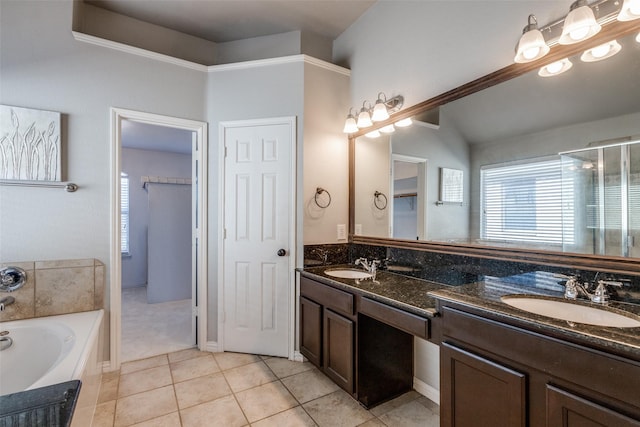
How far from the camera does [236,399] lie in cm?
198

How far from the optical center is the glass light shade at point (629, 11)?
1.11 m

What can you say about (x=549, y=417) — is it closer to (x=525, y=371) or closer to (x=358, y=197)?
(x=525, y=371)

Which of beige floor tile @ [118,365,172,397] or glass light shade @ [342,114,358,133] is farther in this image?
glass light shade @ [342,114,358,133]

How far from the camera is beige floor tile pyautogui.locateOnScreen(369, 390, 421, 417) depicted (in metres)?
1.86

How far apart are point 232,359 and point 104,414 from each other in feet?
2.99

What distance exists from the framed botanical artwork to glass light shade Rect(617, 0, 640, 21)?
322cm

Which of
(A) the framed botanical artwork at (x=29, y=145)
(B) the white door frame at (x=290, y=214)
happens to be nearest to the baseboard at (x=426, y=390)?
(B) the white door frame at (x=290, y=214)

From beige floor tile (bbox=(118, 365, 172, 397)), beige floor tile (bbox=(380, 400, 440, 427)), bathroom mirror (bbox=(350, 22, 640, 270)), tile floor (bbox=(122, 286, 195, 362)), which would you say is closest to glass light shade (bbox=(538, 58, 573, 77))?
bathroom mirror (bbox=(350, 22, 640, 270))

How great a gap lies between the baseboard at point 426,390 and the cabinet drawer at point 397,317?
2.59 feet

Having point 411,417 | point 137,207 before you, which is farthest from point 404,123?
point 137,207

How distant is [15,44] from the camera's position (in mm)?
2062

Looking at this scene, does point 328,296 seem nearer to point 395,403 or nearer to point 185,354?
point 395,403

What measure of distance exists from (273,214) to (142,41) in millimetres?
1931

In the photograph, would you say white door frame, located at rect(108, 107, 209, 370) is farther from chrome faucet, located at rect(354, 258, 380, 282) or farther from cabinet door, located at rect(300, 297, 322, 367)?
chrome faucet, located at rect(354, 258, 380, 282)
